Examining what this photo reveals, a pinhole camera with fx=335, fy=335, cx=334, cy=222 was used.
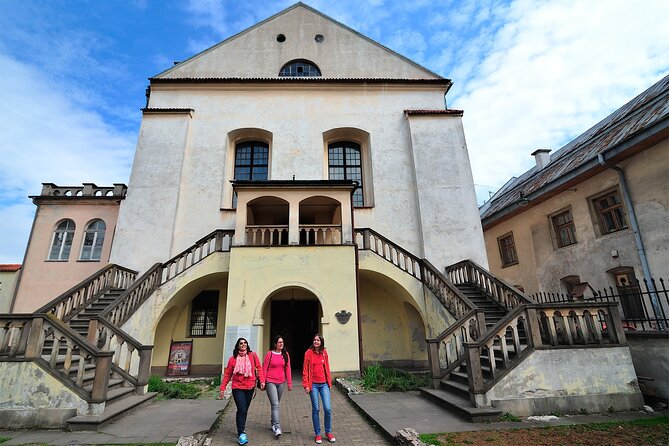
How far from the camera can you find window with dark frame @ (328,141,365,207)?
16356 mm

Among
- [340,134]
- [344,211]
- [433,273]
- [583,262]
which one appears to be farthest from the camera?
[340,134]

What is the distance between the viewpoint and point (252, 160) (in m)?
16.6

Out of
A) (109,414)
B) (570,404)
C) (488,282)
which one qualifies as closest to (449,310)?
(488,282)

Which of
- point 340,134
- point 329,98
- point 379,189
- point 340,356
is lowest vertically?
point 340,356

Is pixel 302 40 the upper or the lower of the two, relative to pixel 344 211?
upper

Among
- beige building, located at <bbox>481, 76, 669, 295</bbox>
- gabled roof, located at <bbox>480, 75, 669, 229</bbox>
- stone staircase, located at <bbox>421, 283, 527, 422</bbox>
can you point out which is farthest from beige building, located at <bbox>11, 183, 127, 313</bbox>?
beige building, located at <bbox>481, 76, 669, 295</bbox>

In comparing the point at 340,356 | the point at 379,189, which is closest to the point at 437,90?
the point at 379,189

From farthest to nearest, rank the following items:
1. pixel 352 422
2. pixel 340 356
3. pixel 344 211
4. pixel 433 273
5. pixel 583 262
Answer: pixel 583 262 < pixel 344 211 < pixel 433 273 < pixel 340 356 < pixel 352 422

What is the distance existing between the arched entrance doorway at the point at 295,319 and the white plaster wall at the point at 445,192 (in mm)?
5387

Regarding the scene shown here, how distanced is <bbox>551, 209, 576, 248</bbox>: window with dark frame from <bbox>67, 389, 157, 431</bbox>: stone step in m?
16.8

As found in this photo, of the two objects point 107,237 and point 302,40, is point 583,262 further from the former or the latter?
point 107,237

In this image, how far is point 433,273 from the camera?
11422mm

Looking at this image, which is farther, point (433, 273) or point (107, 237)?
point (107, 237)

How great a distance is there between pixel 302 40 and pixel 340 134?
6.20 m
